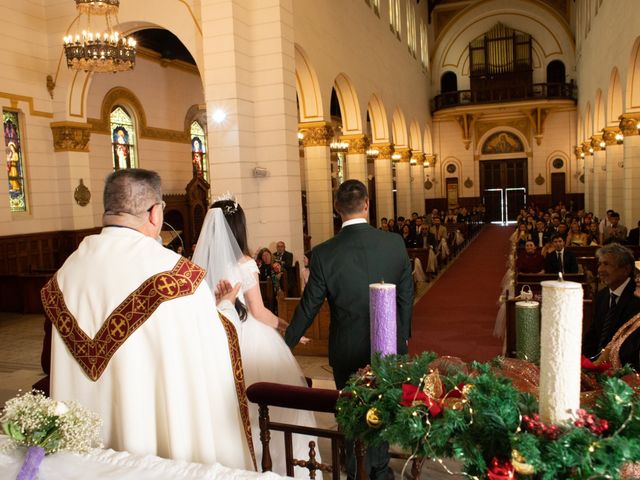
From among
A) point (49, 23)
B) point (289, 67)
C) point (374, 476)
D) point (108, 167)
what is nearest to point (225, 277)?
point (374, 476)

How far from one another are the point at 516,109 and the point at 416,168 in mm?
6554

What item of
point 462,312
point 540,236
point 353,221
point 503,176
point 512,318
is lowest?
point 462,312

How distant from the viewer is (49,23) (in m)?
12.6

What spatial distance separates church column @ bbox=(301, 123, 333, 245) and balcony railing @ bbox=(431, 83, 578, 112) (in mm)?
17628

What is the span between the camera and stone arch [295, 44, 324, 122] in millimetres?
13312

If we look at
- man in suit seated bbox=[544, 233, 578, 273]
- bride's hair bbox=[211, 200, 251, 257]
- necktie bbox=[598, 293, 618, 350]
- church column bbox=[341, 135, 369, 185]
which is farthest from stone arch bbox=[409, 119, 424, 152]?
bride's hair bbox=[211, 200, 251, 257]

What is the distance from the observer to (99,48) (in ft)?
32.7

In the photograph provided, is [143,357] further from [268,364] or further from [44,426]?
[268,364]

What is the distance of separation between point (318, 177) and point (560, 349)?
13.1m

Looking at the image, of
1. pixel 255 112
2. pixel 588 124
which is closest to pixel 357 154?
pixel 255 112

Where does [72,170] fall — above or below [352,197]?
above

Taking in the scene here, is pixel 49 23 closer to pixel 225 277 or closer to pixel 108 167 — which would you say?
pixel 108 167

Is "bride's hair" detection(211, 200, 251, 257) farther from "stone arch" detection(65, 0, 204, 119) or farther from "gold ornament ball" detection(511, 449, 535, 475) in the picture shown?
"stone arch" detection(65, 0, 204, 119)

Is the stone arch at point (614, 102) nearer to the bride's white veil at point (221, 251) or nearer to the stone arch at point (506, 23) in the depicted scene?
the stone arch at point (506, 23)
